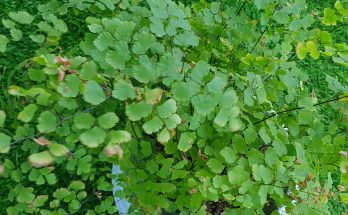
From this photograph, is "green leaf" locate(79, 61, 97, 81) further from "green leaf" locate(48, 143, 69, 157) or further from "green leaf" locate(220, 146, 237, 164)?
"green leaf" locate(220, 146, 237, 164)

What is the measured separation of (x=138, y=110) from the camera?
0.87m

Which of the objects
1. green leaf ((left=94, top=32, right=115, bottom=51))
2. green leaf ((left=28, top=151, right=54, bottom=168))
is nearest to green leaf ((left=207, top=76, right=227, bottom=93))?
green leaf ((left=94, top=32, right=115, bottom=51))

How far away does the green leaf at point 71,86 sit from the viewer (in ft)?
2.76

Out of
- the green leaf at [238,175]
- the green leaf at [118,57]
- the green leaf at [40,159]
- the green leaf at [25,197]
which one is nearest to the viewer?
the green leaf at [40,159]

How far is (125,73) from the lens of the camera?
0.96m

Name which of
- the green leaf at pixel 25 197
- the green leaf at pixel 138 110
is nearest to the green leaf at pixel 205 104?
the green leaf at pixel 138 110

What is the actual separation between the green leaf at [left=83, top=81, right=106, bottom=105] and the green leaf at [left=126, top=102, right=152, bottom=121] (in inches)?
2.2

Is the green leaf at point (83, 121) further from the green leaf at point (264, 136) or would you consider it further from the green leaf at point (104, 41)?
the green leaf at point (264, 136)

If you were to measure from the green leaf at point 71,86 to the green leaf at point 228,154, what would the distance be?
0.37 meters

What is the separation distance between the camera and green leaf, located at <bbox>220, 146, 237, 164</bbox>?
1.06m

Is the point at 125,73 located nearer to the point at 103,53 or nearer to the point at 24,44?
the point at 103,53

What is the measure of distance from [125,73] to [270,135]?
39 cm

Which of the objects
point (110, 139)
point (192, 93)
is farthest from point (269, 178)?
point (110, 139)

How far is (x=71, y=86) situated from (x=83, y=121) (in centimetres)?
7
